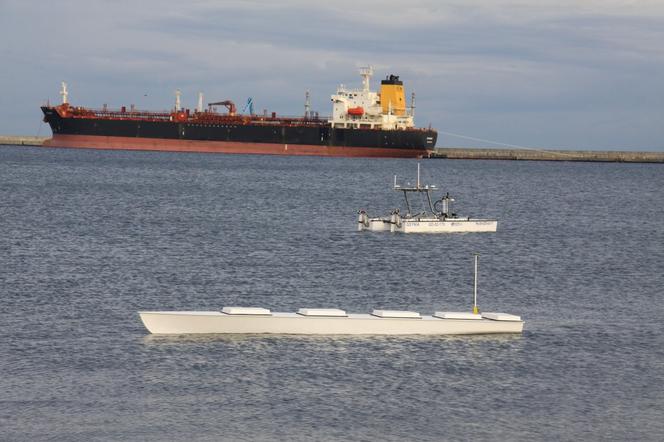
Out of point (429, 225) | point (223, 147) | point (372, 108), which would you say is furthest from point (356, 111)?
point (429, 225)

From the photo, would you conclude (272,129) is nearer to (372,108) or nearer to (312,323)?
(372,108)

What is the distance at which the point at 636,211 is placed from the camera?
9300cm

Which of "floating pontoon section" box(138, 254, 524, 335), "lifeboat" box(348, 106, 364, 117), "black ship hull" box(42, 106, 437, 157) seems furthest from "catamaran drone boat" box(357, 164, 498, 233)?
"lifeboat" box(348, 106, 364, 117)

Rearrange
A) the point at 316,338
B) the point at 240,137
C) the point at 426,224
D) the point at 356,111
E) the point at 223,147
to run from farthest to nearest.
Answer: the point at 223,147 → the point at 240,137 → the point at 356,111 → the point at 426,224 → the point at 316,338

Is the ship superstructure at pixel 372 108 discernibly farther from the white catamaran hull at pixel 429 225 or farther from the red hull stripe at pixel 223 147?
the white catamaran hull at pixel 429 225

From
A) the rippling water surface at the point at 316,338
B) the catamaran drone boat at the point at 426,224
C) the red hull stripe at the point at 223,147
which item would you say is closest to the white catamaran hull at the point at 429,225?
the catamaran drone boat at the point at 426,224

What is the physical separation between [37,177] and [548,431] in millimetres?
103707

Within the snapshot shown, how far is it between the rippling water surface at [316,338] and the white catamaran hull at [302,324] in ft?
1.34

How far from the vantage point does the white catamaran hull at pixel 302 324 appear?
32062 millimetres

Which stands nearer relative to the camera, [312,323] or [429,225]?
[312,323]

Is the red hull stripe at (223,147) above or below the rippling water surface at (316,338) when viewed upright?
above

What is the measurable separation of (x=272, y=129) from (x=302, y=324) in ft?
441

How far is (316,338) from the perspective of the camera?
32.3 metres

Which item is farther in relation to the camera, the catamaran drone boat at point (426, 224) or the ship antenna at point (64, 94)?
the ship antenna at point (64, 94)
